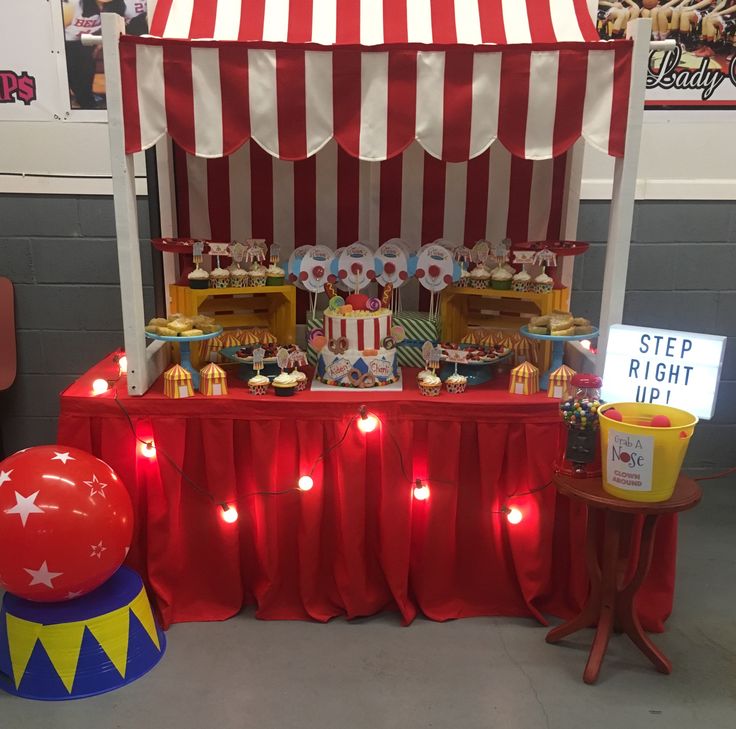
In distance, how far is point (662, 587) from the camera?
2.56 meters

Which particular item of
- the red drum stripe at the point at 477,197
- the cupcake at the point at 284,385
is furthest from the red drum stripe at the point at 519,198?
the cupcake at the point at 284,385

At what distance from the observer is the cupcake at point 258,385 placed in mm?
2520

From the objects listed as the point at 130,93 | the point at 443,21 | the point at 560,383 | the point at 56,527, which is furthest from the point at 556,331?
the point at 56,527

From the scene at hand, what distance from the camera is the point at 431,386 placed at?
2523mm

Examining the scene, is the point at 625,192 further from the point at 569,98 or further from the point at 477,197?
the point at 477,197

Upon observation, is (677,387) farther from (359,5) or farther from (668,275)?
(359,5)

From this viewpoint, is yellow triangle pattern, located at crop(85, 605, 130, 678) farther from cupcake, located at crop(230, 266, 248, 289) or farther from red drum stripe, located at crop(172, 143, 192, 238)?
red drum stripe, located at crop(172, 143, 192, 238)

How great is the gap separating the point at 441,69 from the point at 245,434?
1.39 m

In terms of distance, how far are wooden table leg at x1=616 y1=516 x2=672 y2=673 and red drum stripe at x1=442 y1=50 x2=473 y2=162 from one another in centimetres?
134

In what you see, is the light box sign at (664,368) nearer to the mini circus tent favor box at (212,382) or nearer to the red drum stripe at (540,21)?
the red drum stripe at (540,21)

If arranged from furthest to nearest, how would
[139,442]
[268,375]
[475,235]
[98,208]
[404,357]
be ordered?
[98,208], [475,235], [404,357], [268,375], [139,442]

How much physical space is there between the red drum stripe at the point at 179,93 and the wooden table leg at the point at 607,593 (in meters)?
1.80

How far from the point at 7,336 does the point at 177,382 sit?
1.60 metres

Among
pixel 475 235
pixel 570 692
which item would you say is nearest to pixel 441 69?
pixel 475 235
